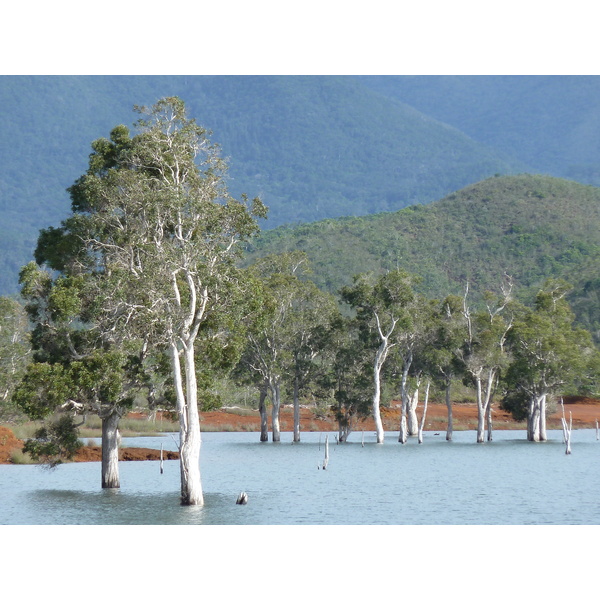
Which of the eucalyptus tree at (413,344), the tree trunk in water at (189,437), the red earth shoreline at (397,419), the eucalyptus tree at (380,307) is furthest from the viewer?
the red earth shoreline at (397,419)

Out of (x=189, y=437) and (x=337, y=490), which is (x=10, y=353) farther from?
(x=189, y=437)

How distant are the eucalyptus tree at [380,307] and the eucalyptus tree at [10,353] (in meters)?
25.2

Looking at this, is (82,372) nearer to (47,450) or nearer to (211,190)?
(47,450)

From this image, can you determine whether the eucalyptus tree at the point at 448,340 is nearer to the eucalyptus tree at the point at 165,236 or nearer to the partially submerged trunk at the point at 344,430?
the partially submerged trunk at the point at 344,430

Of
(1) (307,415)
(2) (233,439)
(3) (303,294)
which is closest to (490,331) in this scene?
(3) (303,294)

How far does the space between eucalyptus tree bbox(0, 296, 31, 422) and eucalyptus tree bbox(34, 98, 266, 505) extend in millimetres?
31459

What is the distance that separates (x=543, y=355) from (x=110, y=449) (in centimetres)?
4428

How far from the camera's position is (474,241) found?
179m

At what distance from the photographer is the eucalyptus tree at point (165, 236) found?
112 ft

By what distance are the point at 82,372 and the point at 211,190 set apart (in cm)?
828

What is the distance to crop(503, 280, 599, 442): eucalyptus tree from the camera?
245ft

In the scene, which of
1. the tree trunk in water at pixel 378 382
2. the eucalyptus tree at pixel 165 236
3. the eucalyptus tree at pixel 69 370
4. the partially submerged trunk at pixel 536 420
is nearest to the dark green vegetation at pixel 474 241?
the partially submerged trunk at pixel 536 420

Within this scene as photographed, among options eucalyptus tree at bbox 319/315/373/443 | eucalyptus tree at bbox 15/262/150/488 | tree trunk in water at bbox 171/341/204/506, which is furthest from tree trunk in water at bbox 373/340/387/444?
tree trunk in water at bbox 171/341/204/506

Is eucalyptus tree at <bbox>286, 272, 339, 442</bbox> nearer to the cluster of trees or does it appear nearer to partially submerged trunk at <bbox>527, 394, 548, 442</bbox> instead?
partially submerged trunk at <bbox>527, 394, 548, 442</bbox>
